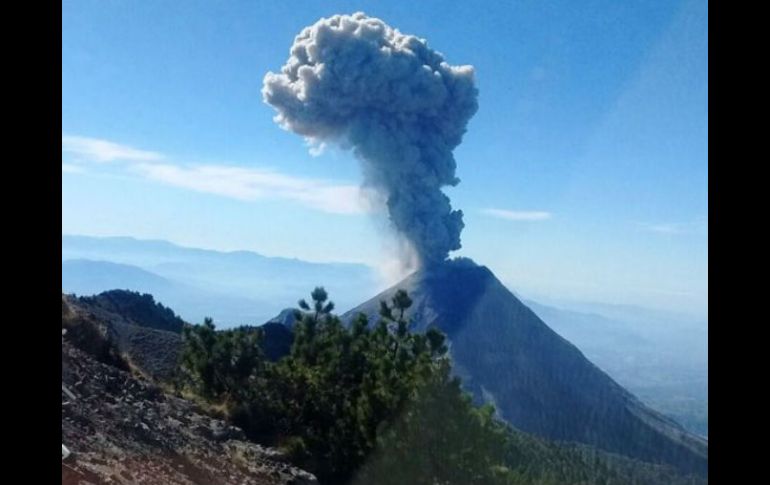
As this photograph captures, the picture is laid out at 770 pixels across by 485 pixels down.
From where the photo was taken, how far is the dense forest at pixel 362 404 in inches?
294

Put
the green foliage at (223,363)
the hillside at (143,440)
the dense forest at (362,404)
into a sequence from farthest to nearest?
the green foliage at (223,363), the dense forest at (362,404), the hillside at (143,440)

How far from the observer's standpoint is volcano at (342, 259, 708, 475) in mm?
30227

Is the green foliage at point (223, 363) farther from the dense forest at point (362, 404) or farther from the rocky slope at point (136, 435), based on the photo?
the rocky slope at point (136, 435)

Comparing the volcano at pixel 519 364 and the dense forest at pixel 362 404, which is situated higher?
the dense forest at pixel 362 404

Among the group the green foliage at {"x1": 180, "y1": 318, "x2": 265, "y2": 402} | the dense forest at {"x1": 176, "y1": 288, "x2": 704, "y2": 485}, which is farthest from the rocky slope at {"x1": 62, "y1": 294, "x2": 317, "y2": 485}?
the green foliage at {"x1": 180, "y1": 318, "x2": 265, "y2": 402}

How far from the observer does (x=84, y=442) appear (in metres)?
5.36

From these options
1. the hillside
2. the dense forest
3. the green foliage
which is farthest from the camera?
the green foliage

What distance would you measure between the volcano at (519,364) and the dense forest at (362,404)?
15551 millimetres

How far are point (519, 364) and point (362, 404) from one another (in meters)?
36.1

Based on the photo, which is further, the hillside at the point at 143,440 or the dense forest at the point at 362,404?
the dense forest at the point at 362,404

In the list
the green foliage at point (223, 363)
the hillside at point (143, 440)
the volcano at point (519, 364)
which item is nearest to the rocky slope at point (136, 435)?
the hillside at point (143, 440)

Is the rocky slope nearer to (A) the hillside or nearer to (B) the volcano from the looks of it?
(A) the hillside

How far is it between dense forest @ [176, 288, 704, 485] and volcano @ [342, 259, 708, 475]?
1555 cm
